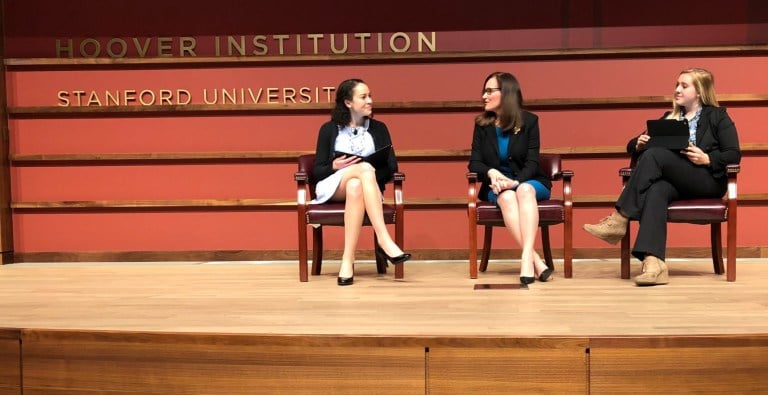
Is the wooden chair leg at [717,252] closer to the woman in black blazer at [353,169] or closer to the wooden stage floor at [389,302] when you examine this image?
the wooden stage floor at [389,302]

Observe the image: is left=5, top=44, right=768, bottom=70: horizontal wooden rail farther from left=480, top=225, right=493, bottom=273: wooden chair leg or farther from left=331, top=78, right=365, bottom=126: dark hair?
left=480, top=225, right=493, bottom=273: wooden chair leg

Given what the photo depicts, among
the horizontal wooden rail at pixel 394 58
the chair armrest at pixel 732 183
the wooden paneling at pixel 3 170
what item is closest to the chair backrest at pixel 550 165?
the chair armrest at pixel 732 183

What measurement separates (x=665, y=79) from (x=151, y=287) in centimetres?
357

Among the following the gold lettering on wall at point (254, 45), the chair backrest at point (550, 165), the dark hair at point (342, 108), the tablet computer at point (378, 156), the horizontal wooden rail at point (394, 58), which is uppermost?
the gold lettering on wall at point (254, 45)

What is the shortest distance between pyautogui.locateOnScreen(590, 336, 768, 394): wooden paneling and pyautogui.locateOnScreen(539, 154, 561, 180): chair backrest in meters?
2.14

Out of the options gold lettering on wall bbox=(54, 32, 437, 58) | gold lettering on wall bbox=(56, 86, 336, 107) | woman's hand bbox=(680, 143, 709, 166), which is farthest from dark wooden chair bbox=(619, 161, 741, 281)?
gold lettering on wall bbox=(56, 86, 336, 107)

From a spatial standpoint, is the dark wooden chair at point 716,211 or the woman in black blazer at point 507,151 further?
the woman in black blazer at point 507,151

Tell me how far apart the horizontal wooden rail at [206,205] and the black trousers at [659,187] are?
3.74ft

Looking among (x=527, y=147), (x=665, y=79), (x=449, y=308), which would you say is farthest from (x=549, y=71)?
(x=449, y=308)

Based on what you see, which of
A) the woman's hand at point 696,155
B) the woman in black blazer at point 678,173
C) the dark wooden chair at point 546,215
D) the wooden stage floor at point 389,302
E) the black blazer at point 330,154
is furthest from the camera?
the black blazer at point 330,154

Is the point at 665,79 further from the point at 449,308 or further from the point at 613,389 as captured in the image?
the point at 613,389

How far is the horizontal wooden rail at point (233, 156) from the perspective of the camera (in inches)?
208

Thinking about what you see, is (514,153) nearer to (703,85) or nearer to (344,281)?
(703,85)

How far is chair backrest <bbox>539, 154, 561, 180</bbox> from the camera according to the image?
177 inches
